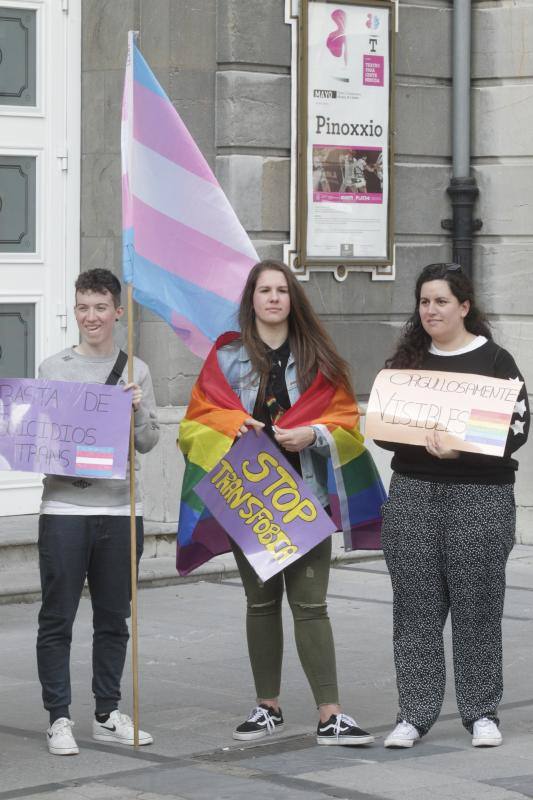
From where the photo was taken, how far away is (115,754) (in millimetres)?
6281

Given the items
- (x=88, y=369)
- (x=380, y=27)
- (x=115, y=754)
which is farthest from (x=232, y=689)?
(x=380, y=27)

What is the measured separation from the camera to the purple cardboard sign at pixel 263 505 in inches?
253

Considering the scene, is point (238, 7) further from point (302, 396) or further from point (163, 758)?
point (163, 758)

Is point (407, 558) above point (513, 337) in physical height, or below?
below

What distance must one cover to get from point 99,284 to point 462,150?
19.8ft

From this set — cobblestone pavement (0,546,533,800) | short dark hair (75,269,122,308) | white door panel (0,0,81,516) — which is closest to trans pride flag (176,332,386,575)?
short dark hair (75,269,122,308)

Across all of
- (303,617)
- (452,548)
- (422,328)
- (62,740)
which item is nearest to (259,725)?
(303,617)

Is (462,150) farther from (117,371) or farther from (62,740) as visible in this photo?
(62,740)

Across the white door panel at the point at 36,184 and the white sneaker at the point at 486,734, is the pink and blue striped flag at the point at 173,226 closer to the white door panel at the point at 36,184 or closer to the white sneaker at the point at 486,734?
the white sneaker at the point at 486,734

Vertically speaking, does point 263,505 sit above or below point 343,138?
below

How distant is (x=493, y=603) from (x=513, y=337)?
583 cm

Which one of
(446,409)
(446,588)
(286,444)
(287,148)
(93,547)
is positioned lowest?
(446,588)

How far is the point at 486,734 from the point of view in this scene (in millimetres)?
6340

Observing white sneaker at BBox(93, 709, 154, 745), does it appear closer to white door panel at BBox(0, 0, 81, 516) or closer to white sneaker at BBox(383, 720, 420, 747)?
white sneaker at BBox(383, 720, 420, 747)
